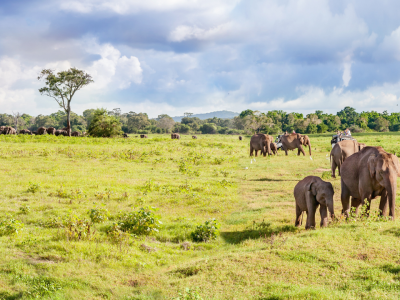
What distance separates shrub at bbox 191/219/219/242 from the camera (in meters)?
9.74

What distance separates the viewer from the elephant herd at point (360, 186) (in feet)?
29.7

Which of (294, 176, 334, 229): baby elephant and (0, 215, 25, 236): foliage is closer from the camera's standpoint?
(294, 176, 334, 229): baby elephant

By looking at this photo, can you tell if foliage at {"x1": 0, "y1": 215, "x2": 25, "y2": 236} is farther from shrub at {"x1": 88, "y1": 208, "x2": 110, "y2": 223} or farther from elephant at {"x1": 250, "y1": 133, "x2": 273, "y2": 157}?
elephant at {"x1": 250, "y1": 133, "x2": 273, "y2": 157}

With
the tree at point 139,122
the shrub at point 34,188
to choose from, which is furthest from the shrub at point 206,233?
the tree at point 139,122

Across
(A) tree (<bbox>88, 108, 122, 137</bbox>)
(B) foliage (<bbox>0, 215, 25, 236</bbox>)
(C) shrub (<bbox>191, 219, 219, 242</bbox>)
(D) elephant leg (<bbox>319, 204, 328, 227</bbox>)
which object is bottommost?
(C) shrub (<bbox>191, 219, 219, 242</bbox>)

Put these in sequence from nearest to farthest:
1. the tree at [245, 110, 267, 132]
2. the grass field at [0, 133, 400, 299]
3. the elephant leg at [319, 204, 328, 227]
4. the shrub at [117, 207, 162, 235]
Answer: the grass field at [0, 133, 400, 299]
the elephant leg at [319, 204, 328, 227]
the shrub at [117, 207, 162, 235]
the tree at [245, 110, 267, 132]

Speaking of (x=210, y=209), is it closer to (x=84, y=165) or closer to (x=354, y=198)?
(x=354, y=198)

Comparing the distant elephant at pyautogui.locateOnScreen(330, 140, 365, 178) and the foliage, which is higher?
the distant elephant at pyautogui.locateOnScreen(330, 140, 365, 178)

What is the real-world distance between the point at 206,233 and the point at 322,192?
3287mm

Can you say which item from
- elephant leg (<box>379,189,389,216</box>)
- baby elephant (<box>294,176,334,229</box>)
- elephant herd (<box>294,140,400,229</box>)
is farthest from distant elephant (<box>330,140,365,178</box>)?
baby elephant (<box>294,176,334,229</box>)

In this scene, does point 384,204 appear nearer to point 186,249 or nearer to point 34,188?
Answer: point 186,249

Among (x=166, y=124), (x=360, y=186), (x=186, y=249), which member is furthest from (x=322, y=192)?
(x=166, y=124)

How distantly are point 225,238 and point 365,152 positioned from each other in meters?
4.69

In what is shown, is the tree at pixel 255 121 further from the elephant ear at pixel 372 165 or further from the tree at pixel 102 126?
the elephant ear at pixel 372 165
